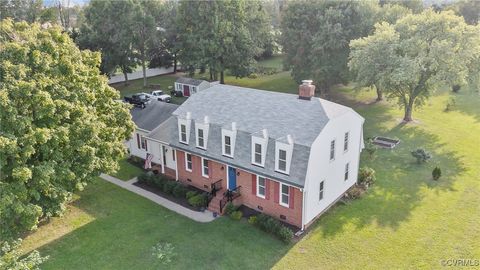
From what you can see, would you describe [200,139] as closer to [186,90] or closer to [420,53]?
[420,53]

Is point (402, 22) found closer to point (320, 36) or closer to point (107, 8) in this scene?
point (320, 36)

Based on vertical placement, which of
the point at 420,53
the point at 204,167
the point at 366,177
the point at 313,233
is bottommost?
the point at 313,233

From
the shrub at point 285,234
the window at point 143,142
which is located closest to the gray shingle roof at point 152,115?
the window at point 143,142

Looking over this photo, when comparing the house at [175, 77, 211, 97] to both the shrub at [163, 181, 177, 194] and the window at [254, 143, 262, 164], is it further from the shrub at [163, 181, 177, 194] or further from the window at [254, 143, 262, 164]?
the window at [254, 143, 262, 164]

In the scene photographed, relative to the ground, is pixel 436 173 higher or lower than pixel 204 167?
lower

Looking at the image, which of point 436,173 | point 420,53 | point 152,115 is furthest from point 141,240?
point 420,53

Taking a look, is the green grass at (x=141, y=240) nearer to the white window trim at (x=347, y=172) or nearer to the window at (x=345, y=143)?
the white window trim at (x=347, y=172)

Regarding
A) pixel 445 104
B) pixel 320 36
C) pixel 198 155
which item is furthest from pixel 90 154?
pixel 445 104

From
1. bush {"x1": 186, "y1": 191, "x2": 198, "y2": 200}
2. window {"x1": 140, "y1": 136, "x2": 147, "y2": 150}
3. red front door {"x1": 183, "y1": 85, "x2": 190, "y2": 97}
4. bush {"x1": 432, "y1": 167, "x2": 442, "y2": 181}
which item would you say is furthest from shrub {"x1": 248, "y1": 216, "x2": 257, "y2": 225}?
red front door {"x1": 183, "y1": 85, "x2": 190, "y2": 97}
